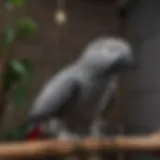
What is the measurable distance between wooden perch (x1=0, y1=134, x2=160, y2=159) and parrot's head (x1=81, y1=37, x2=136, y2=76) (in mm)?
187

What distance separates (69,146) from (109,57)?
0.26m

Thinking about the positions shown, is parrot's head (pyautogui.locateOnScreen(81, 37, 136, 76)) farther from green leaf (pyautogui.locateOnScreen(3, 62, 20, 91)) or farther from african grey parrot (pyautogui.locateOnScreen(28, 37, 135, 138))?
green leaf (pyautogui.locateOnScreen(3, 62, 20, 91))

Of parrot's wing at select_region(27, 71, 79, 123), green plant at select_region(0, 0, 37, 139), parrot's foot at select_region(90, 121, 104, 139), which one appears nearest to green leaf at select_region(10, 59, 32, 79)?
green plant at select_region(0, 0, 37, 139)

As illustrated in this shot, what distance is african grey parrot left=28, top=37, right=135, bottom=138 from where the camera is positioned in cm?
110

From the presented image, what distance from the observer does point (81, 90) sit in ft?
3.71

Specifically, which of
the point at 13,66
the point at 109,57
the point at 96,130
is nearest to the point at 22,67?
the point at 13,66

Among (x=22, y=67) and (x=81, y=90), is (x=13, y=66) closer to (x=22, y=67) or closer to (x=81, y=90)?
(x=22, y=67)

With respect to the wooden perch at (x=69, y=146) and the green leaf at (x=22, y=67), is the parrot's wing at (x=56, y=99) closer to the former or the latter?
the wooden perch at (x=69, y=146)

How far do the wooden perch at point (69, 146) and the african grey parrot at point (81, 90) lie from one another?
15 centimetres

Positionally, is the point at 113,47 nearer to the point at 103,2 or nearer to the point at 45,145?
the point at 45,145

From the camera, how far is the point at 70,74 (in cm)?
114

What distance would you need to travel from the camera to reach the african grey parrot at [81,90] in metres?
1.10

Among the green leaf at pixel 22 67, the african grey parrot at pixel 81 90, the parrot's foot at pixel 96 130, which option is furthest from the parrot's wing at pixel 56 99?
the green leaf at pixel 22 67

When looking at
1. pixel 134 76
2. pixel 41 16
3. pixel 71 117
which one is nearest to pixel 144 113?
pixel 134 76
